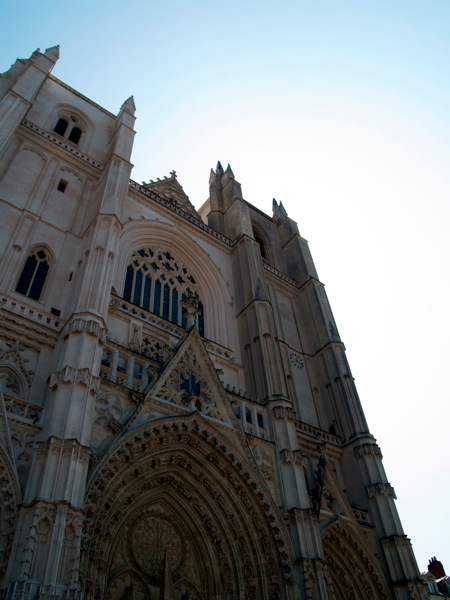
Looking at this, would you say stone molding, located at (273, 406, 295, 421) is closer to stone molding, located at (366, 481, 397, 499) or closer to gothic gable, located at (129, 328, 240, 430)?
gothic gable, located at (129, 328, 240, 430)

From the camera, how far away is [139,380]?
12.3 m

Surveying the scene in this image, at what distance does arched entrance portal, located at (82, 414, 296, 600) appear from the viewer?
10.5 m

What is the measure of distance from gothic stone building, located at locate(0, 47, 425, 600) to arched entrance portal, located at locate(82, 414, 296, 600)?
43 millimetres

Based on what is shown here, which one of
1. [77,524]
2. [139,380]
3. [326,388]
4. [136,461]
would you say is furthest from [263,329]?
[77,524]

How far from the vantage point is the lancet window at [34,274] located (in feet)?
43.2

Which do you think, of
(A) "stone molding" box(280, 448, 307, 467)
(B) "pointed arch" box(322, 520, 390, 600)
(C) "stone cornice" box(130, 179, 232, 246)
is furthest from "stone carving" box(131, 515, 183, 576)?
(C) "stone cornice" box(130, 179, 232, 246)

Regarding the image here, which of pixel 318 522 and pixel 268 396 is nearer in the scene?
pixel 318 522

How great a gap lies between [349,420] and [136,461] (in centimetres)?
883

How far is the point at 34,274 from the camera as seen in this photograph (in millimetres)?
13641

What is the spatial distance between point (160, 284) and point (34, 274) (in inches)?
191

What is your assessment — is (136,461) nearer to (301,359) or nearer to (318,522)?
(318,522)

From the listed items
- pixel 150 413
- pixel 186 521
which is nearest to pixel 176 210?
pixel 150 413

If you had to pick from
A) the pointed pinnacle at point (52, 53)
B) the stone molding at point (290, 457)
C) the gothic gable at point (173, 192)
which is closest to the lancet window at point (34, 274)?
the stone molding at point (290, 457)

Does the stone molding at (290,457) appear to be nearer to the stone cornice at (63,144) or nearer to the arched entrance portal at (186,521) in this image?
the arched entrance portal at (186,521)
